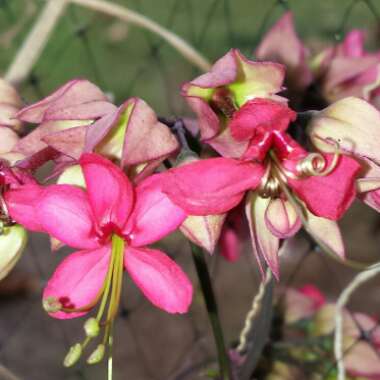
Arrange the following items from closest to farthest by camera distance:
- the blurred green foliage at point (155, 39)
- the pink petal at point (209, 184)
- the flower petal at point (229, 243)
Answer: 1. the pink petal at point (209, 184)
2. the flower petal at point (229, 243)
3. the blurred green foliage at point (155, 39)

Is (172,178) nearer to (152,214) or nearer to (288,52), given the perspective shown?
(152,214)

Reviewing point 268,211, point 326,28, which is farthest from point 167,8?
point 268,211

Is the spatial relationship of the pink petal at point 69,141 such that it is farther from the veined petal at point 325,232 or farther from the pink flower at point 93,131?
the veined petal at point 325,232

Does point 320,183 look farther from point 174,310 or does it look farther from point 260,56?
point 260,56

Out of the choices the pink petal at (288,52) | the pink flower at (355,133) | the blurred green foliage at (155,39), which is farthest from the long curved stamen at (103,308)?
the blurred green foliage at (155,39)

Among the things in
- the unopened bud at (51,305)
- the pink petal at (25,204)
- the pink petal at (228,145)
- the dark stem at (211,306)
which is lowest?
the dark stem at (211,306)

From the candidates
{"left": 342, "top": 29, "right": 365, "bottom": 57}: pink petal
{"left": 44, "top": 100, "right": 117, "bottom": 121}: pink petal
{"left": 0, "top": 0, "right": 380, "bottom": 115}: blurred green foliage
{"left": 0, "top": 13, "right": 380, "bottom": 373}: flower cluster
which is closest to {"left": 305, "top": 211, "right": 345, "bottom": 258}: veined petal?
{"left": 0, "top": 13, "right": 380, "bottom": 373}: flower cluster
